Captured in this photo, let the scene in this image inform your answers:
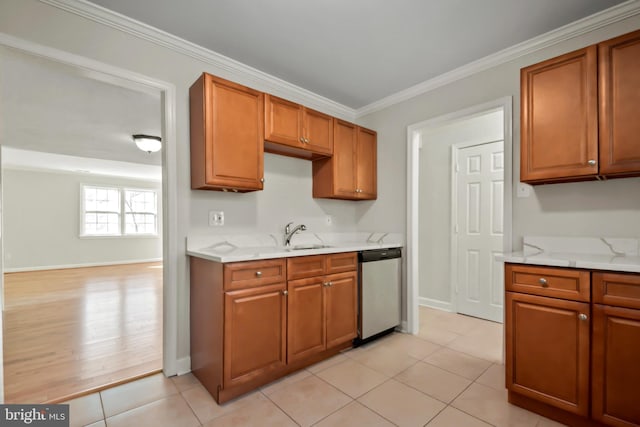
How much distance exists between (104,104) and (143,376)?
9.41ft

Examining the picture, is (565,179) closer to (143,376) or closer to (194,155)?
(194,155)

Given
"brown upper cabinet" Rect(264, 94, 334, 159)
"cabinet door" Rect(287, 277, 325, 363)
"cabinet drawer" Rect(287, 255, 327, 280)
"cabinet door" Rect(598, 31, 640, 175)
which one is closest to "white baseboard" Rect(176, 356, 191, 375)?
"cabinet door" Rect(287, 277, 325, 363)

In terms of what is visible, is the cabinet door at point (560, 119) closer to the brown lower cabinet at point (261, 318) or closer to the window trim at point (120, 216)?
the brown lower cabinet at point (261, 318)

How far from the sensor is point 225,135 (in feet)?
7.14

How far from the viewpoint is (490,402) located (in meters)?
1.86

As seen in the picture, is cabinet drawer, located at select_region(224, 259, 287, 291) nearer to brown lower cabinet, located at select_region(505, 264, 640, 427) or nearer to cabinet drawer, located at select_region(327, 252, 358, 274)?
cabinet drawer, located at select_region(327, 252, 358, 274)

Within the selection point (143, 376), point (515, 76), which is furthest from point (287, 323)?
point (515, 76)

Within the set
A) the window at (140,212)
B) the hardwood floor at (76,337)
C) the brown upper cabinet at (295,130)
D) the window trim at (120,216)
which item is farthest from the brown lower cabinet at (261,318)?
the window at (140,212)

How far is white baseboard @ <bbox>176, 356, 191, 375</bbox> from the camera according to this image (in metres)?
2.22

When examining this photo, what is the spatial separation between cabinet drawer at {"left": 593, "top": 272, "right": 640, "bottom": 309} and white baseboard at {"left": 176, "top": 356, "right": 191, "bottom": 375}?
8.89 ft

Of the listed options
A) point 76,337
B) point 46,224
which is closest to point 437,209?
point 76,337

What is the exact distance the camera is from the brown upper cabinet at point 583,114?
5.44 feet

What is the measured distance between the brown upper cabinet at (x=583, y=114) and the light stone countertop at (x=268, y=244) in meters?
1.52

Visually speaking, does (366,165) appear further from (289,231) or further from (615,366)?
(615,366)
